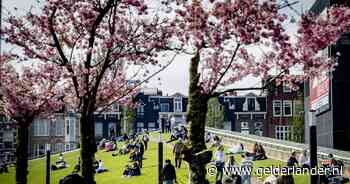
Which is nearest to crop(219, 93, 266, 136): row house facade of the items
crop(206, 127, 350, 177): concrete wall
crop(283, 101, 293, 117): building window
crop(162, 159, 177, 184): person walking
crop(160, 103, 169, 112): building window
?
crop(283, 101, 293, 117): building window

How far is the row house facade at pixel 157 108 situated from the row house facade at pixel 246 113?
394cm

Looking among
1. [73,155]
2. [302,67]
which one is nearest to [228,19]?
[302,67]

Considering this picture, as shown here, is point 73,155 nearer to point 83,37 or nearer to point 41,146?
point 41,146

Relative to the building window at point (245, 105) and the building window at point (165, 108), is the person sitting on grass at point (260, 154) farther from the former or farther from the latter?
the building window at point (245, 105)

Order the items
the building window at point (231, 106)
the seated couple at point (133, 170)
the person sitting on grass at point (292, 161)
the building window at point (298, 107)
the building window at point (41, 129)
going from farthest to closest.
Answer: the building window at point (231, 106)
the building window at point (298, 107)
the building window at point (41, 129)
the seated couple at point (133, 170)
the person sitting on grass at point (292, 161)

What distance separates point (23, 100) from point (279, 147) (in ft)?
40.5

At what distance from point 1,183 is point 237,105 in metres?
35.5

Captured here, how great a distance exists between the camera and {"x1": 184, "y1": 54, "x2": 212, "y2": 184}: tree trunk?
7738 millimetres

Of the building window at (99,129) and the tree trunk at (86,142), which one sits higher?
the tree trunk at (86,142)

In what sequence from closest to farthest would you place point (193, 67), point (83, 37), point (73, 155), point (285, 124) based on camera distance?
point (193, 67) → point (83, 37) → point (73, 155) → point (285, 124)

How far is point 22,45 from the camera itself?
27.7 ft

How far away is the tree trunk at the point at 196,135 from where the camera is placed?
7738 millimetres

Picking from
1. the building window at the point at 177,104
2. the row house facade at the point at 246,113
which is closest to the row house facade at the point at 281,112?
the row house facade at the point at 246,113

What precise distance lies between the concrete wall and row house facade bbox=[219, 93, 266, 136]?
24196 millimetres
